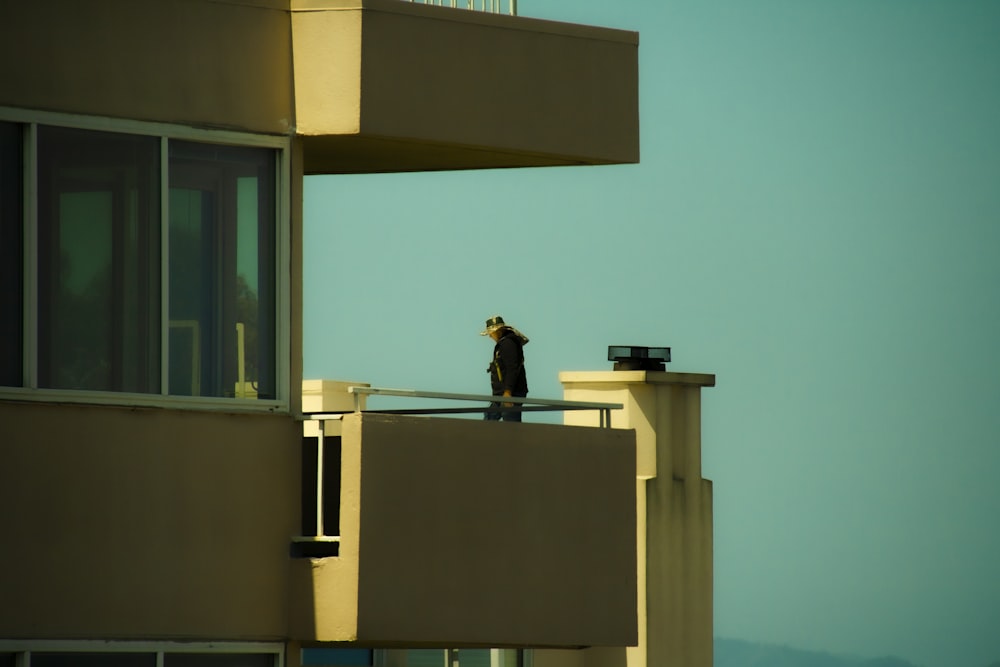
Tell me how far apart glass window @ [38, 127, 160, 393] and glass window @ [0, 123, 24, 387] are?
151 millimetres

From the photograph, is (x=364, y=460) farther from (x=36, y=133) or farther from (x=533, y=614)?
(x=36, y=133)

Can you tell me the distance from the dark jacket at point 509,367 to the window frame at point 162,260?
276 centimetres

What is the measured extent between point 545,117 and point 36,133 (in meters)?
4.00

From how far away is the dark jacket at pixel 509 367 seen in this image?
64.7ft

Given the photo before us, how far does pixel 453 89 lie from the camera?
1797 cm

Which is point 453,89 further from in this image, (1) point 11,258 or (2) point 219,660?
(2) point 219,660

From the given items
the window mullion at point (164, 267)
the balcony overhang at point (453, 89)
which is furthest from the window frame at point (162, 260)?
the balcony overhang at point (453, 89)

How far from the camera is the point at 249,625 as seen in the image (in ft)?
55.7

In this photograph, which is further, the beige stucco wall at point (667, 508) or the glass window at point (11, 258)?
the beige stucco wall at point (667, 508)

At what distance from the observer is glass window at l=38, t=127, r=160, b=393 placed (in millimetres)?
16562

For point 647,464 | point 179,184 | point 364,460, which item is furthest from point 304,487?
point 647,464

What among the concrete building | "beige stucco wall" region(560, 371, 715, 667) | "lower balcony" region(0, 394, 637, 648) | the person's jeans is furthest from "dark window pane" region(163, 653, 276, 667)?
"beige stucco wall" region(560, 371, 715, 667)

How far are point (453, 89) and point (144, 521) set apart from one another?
3.98 meters

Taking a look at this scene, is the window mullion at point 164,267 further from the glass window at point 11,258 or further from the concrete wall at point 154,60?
the glass window at point 11,258
